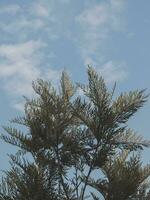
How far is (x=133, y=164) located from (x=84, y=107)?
1618mm

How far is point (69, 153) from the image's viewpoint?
44.5 feet

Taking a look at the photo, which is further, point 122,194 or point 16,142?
point 16,142

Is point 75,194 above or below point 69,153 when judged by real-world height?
below

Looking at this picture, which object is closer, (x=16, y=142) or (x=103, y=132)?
(x=103, y=132)

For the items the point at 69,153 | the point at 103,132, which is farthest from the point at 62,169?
the point at 103,132

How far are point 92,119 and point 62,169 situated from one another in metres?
1.31

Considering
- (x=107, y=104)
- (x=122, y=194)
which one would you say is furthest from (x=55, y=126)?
(x=122, y=194)

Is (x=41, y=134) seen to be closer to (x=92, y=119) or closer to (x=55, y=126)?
(x=55, y=126)

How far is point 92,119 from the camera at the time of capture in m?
13.3

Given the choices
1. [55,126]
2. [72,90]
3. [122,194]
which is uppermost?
[72,90]

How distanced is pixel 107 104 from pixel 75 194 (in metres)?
2.02

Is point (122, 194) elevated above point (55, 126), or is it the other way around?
point (55, 126)

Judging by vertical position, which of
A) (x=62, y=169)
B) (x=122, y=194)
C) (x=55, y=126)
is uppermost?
(x=55, y=126)

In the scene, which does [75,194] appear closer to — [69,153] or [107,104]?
[69,153]
